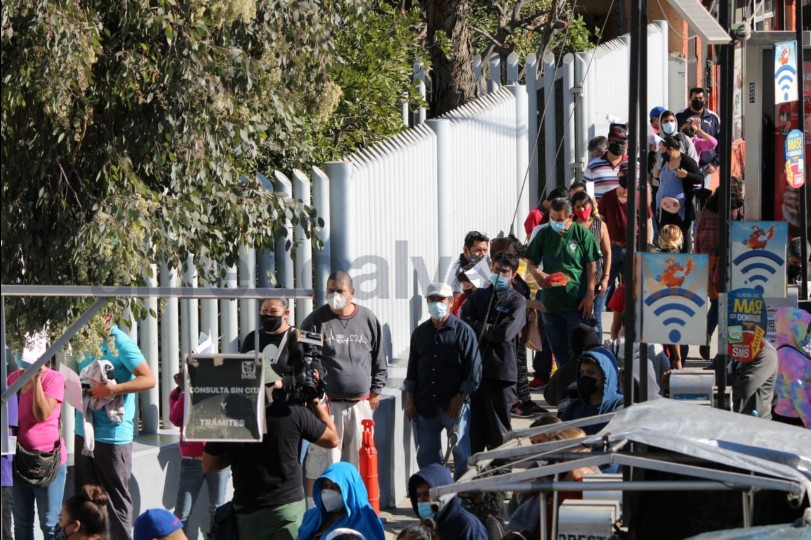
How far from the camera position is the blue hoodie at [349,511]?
8047 millimetres

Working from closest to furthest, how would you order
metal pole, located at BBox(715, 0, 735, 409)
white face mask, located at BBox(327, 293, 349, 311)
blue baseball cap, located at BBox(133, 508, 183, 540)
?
blue baseball cap, located at BBox(133, 508, 183, 540) < metal pole, located at BBox(715, 0, 735, 409) < white face mask, located at BBox(327, 293, 349, 311)

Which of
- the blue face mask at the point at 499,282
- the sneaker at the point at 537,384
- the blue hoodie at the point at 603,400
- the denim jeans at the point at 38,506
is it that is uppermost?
the blue face mask at the point at 499,282

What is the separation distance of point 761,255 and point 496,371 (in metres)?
2.18

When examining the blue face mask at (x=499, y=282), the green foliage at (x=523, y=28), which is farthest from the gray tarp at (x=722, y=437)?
the green foliage at (x=523, y=28)

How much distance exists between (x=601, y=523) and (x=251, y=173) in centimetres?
540

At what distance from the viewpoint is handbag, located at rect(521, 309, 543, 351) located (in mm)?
13211

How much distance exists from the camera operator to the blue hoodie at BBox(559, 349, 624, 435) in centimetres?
198

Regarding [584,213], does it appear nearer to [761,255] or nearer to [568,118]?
[761,255]

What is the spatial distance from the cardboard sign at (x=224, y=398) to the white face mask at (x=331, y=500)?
150 centimetres

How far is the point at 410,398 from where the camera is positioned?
1126 centimetres

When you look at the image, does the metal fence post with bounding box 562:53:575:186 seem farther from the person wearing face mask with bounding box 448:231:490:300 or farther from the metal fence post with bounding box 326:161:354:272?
the metal fence post with bounding box 326:161:354:272

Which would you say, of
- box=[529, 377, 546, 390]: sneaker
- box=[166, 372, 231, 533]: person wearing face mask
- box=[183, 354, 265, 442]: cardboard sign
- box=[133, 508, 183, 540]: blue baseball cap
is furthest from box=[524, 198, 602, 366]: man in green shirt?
box=[183, 354, 265, 442]: cardboard sign

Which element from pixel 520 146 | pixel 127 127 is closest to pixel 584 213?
pixel 520 146

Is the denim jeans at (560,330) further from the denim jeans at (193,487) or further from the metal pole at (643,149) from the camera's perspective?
the denim jeans at (193,487)
